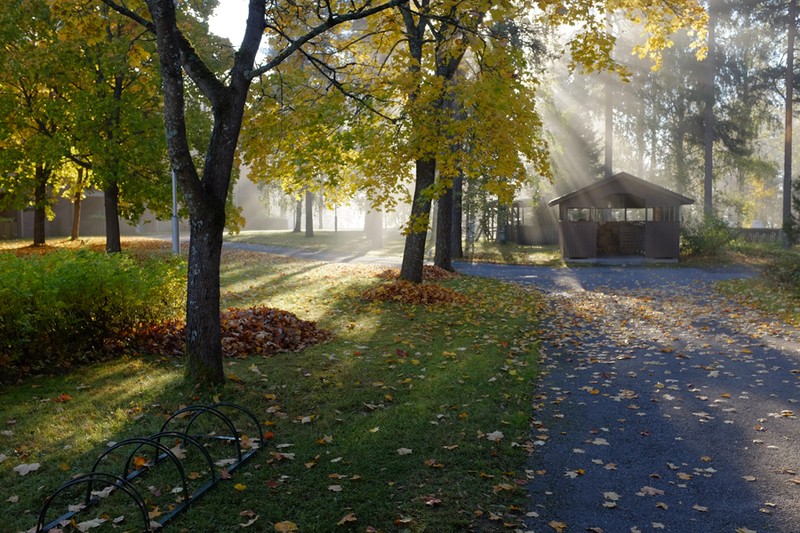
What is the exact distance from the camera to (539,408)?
691 cm

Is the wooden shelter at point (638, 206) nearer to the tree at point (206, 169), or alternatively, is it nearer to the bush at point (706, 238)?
the bush at point (706, 238)

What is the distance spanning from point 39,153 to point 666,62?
3856 centimetres

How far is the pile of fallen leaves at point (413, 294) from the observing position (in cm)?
1377

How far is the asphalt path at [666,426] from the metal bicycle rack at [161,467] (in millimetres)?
2303

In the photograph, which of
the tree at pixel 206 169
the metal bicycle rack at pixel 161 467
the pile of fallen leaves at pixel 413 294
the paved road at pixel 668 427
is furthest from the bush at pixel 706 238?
the metal bicycle rack at pixel 161 467

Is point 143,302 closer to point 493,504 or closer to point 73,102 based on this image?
point 493,504

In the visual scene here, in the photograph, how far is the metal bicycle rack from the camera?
12.9ft

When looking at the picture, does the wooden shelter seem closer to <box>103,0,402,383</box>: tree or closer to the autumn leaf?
<box>103,0,402,383</box>: tree

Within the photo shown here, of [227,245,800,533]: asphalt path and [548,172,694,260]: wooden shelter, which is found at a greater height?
[548,172,694,260]: wooden shelter

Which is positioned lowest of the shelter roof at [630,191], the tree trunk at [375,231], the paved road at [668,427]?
the paved road at [668,427]

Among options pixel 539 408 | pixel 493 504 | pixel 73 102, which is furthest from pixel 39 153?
pixel 493 504

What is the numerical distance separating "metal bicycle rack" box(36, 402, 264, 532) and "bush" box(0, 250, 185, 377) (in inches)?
95.8

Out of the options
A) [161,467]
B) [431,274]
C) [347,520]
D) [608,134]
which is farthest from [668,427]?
[608,134]

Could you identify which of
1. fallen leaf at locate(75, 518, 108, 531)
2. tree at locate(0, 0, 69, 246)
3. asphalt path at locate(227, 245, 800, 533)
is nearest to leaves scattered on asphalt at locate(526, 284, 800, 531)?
asphalt path at locate(227, 245, 800, 533)
